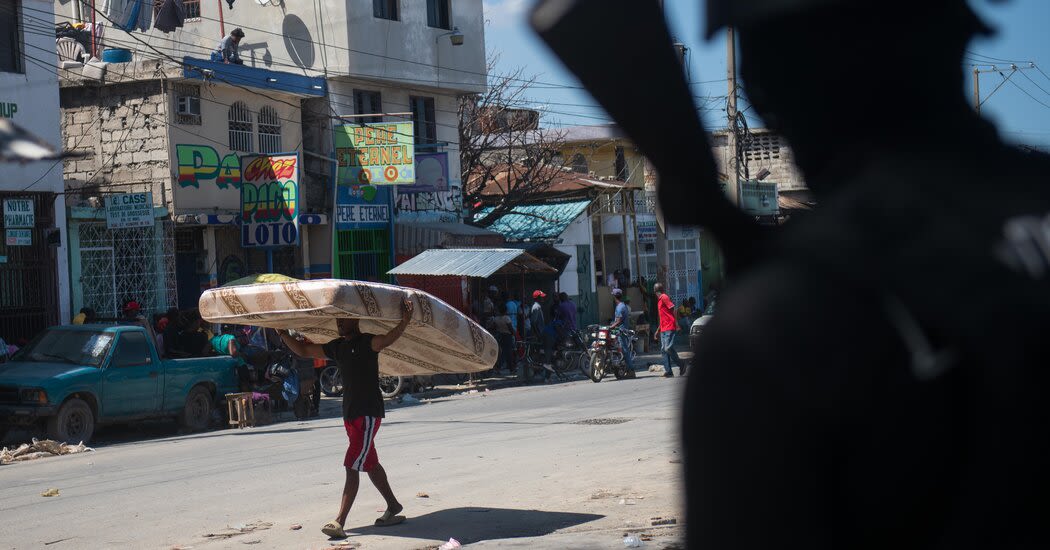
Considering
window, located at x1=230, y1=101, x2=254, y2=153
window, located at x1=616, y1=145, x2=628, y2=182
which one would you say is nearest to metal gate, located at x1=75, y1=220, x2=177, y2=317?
window, located at x1=230, y1=101, x2=254, y2=153

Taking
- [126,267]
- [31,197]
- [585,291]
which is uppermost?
[31,197]

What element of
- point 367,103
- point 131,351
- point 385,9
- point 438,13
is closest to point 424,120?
point 367,103

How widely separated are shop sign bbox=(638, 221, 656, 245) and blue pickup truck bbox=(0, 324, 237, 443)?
24320 millimetres

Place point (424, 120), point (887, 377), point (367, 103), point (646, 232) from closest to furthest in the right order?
point (887, 377)
point (367, 103)
point (424, 120)
point (646, 232)

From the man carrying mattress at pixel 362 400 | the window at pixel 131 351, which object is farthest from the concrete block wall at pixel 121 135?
the man carrying mattress at pixel 362 400

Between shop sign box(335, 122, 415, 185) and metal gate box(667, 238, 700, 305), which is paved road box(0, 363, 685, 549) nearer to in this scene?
shop sign box(335, 122, 415, 185)

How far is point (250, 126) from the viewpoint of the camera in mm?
25656

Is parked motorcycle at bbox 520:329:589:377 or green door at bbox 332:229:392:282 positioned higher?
green door at bbox 332:229:392:282

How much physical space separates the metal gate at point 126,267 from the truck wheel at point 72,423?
244 inches

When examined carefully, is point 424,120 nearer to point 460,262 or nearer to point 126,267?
point 460,262

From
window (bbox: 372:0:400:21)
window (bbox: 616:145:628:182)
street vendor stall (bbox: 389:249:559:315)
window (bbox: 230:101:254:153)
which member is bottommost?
street vendor stall (bbox: 389:249:559:315)

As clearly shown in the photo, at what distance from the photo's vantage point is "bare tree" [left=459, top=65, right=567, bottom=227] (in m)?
33.2

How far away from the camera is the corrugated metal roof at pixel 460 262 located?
2420 centimetres

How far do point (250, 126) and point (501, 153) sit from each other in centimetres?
1025
